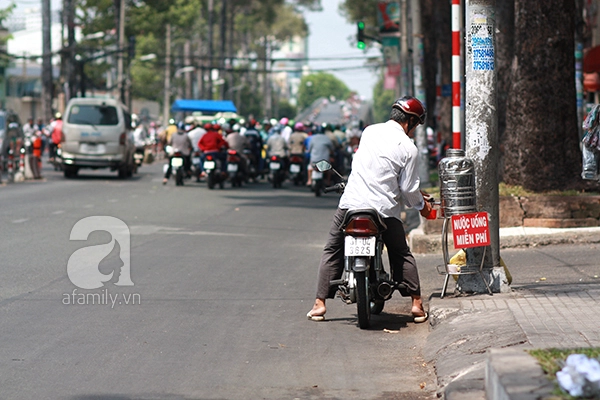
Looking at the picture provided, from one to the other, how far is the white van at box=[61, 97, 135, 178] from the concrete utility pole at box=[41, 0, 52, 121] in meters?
16.0

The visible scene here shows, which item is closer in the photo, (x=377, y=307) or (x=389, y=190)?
(x=389, y=190)

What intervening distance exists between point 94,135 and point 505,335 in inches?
897

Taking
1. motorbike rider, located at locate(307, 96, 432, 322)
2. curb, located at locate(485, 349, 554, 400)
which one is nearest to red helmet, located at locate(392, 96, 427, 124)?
motorbike rider, located at locate(307, 96, 432, 322)

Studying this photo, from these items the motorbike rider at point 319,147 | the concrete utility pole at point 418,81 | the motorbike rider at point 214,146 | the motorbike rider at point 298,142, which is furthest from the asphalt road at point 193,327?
the motorbike rider at point 298,142

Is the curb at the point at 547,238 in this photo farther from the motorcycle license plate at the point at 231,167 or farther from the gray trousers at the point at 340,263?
the motorcycle license plate at the point at 231,167

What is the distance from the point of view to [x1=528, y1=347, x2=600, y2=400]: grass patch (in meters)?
4.68

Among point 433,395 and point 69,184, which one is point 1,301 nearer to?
point 433,395

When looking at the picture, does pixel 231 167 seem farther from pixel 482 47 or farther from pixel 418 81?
pixel 482 47

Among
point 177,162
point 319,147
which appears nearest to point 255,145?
point 177,162

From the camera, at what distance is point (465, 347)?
6.71m

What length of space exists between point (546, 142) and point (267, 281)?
205 inches

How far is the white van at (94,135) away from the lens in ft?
92.4
